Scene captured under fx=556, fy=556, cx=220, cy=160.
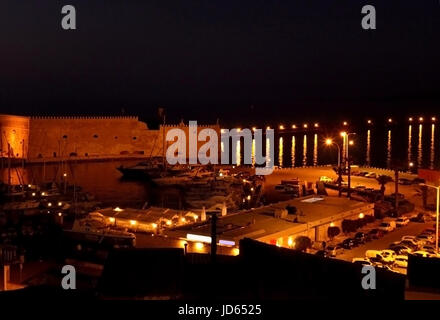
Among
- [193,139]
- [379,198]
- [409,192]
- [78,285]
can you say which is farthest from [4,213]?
[193,139]

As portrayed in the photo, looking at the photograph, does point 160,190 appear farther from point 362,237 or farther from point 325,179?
point 362,237

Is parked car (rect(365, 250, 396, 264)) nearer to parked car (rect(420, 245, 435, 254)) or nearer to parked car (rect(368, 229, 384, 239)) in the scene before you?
parked car (rect(420, 245, 435, 254))

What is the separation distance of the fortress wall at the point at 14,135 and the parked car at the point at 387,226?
1767 cm

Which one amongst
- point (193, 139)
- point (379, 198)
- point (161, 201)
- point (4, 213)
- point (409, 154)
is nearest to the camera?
point (379, 198)

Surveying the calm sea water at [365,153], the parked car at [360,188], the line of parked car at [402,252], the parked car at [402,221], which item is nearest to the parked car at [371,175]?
the parked car at [360,188]

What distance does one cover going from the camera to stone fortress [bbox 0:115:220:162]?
930 inches

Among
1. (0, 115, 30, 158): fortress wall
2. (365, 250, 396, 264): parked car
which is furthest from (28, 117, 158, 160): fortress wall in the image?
(365, 250, 396, 264): parked car

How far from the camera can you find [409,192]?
478 inches

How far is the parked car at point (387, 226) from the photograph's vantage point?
859 cm

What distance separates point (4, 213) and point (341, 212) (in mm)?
7389

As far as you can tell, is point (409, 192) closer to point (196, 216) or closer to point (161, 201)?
point (196, 216)

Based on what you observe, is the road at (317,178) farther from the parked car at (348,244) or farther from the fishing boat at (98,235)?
the fishing boat at (98,235)

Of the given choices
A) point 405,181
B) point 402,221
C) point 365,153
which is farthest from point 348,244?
point 365,153

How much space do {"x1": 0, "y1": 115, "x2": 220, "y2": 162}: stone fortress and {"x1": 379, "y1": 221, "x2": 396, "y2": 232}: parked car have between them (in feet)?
55.5
